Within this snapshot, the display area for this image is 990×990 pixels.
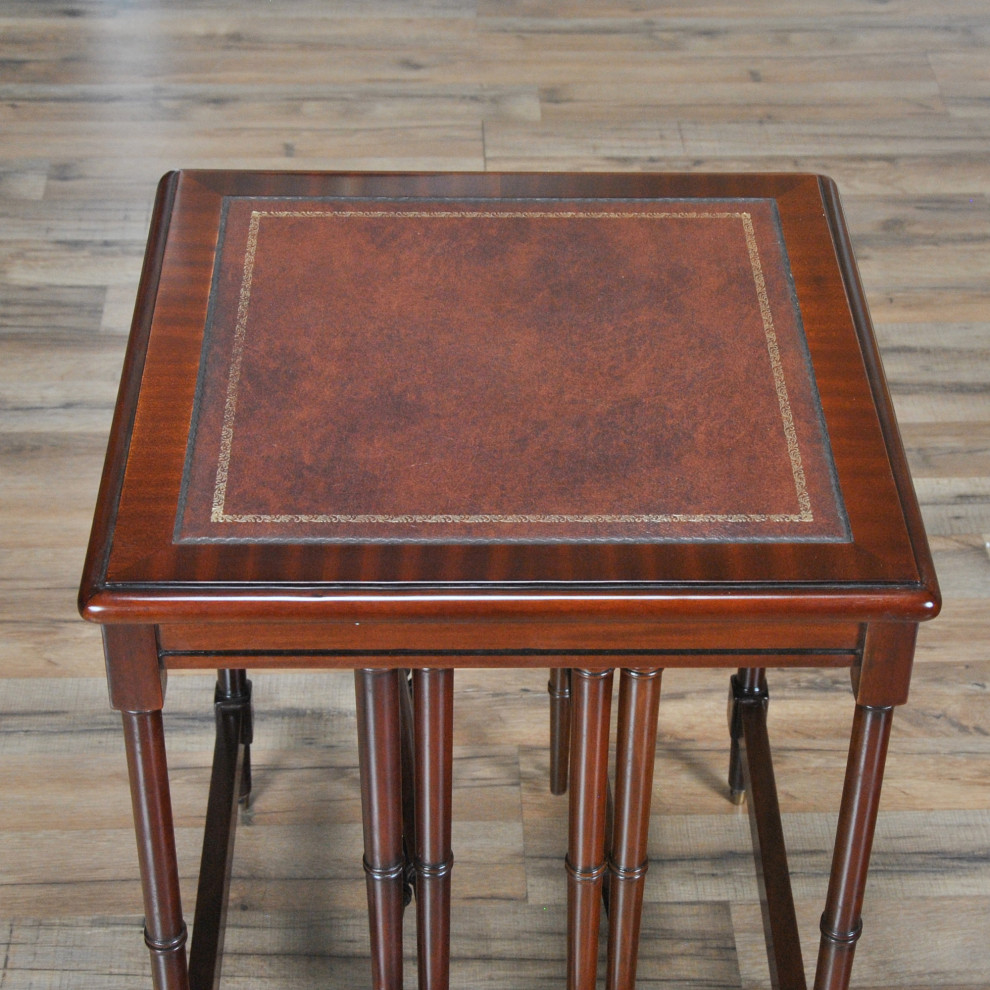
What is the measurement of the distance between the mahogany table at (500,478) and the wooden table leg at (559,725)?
0.26 metres

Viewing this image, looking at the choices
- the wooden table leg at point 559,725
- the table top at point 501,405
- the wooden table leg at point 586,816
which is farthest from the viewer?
the wooden table leg at point 559,725

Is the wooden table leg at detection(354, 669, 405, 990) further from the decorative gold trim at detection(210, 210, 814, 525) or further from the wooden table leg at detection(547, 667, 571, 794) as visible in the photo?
the wooden table leg at detection(547, 667, 571, 794)

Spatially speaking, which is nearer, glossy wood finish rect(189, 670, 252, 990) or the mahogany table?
the mahogany table

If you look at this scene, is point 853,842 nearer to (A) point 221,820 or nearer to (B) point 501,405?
(B) point 501,405

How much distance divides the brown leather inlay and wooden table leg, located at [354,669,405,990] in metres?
0.16

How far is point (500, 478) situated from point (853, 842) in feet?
1.24

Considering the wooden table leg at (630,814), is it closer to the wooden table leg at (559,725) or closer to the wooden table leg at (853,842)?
the wooden table leg at (853,842)

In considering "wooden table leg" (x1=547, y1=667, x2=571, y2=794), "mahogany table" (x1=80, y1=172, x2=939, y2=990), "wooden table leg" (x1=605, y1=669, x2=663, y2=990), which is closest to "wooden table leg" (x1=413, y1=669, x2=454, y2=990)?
"mahogany table" (x1=80, y1=172, x2=939, y2=990)

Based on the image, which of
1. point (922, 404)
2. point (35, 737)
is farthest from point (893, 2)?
point (35, 737)

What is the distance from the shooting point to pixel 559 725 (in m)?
1.45

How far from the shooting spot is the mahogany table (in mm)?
890

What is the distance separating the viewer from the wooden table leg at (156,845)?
969mm

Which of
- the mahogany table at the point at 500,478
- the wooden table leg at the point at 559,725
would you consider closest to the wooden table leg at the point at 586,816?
the mahogany table at the point at 500,478

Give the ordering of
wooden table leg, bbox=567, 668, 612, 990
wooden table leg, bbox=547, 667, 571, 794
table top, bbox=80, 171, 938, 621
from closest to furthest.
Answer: table top, bbox=80, 171, 938, 621 < wooden table leg, bbox=567, 668, 612, 990 < wooden table leg, bbox=547, 667, 571, 794
